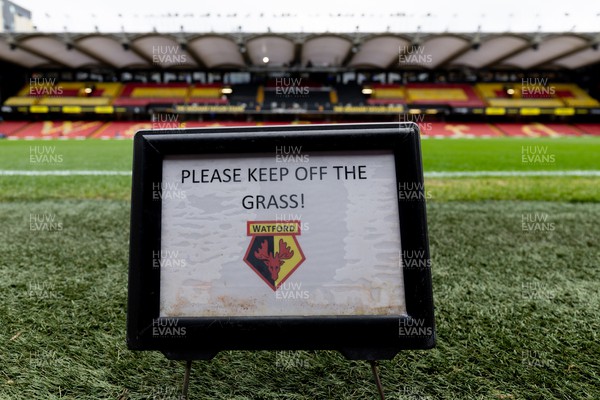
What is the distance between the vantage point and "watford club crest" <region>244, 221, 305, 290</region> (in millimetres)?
766

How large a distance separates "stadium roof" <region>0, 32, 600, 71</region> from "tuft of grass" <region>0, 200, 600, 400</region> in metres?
22.3

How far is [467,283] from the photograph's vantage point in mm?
1390

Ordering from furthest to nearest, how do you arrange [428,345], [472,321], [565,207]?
[565,207] < [472,321] < [428,345]

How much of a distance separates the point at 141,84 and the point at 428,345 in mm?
32730

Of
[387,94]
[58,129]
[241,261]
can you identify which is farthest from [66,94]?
[241,261]

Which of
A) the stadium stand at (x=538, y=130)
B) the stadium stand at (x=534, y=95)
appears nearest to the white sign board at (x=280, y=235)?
the stadium stand at (x=538, y=130)

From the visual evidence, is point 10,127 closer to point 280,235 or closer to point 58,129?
point 58,129

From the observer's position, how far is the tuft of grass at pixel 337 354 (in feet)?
2.61

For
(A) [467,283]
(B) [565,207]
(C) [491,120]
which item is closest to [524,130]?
(C) [491,120]

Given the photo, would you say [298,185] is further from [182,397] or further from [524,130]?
[524,130]

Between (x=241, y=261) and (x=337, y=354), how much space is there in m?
0.40

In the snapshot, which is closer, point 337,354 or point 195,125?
point 337,354

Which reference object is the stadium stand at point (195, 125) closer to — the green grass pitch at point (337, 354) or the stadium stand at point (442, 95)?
the stadium stand at point (442, 95)

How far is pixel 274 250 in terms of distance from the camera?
778 mm
